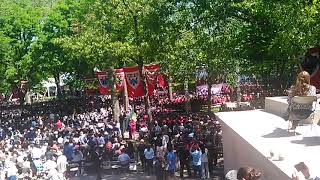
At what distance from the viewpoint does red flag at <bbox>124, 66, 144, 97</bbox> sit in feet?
87.4

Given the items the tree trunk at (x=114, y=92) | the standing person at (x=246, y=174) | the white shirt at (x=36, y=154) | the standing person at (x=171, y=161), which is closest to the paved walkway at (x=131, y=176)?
→ the standing person at (x=171, y=161)

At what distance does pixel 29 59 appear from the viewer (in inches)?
1896

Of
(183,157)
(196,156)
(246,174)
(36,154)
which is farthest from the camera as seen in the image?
(36,154)

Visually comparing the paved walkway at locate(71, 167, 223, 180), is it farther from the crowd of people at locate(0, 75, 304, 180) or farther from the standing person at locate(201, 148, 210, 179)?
the standing person at locate(201, 148, 210, 179)

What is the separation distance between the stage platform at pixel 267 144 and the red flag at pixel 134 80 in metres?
11.9

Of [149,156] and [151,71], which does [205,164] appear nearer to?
[149,156]

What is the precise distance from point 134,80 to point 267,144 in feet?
55.7

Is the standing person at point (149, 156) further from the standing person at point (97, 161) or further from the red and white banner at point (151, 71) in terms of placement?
the red and white banner at point (151, 71)

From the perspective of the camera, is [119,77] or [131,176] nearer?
[131,176]

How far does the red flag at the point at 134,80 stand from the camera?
87.4 ft

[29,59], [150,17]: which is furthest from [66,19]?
[150,17]

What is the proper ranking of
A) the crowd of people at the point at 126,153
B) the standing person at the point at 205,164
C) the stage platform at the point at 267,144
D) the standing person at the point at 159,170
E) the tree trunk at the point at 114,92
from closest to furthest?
the stage platform at the point at 267,144 < the standing person at the point at 159,170 < the standing person at the point at 205,164 < the crowd of people at the point at 126,153 < the tree trunk at the point at 114,92

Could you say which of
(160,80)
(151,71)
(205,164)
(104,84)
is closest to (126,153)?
(205,164)

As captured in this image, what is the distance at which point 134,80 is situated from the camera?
26.8 metres
